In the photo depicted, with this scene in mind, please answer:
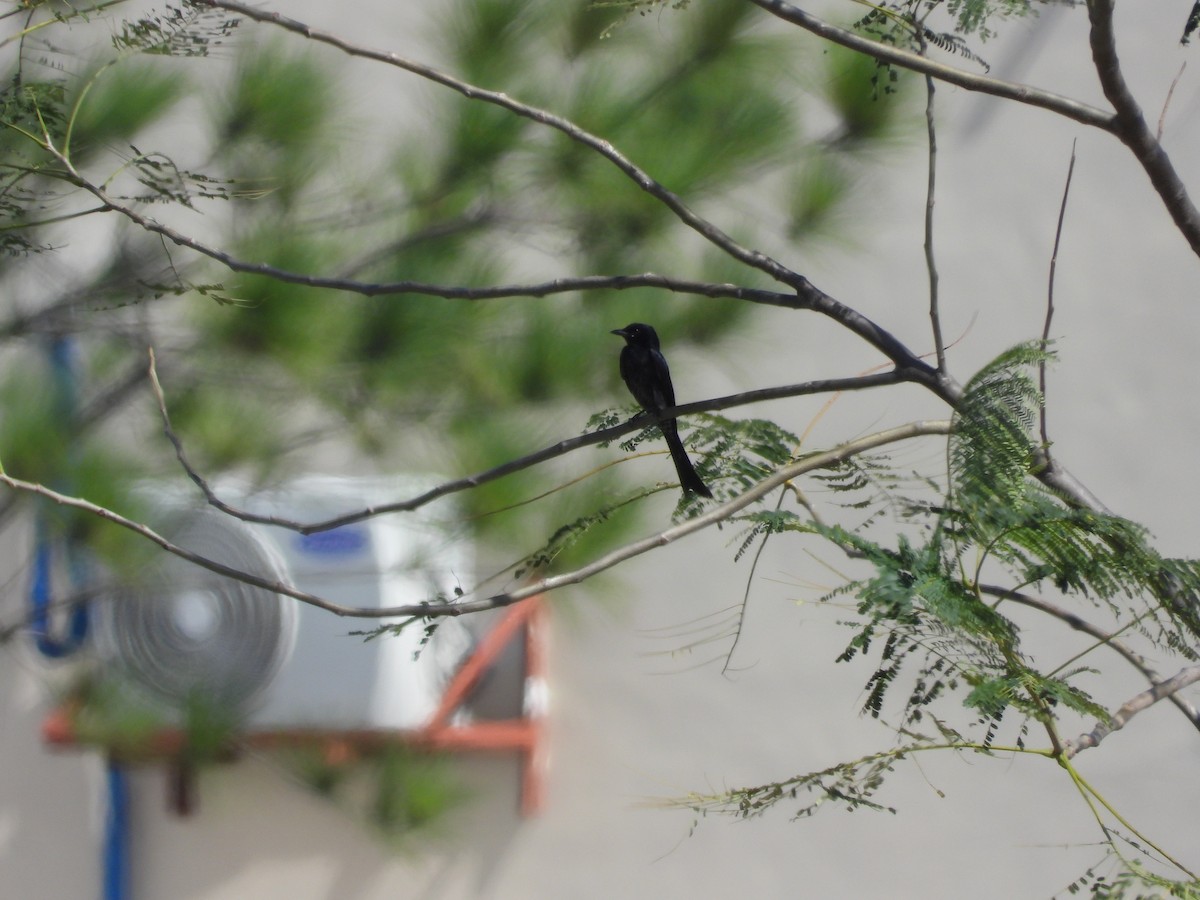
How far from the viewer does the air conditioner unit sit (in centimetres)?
122

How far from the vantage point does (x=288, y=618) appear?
129cm

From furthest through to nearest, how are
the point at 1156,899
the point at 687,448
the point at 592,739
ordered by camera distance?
the point at 592,739, the point at 687,448, the point at 1156,899

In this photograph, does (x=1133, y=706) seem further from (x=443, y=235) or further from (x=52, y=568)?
(x=52, y=568)

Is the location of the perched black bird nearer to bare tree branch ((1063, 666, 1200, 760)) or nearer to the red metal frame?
the red metal frame

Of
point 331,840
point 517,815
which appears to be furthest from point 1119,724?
point 331,840

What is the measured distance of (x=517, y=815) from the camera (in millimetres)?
1550

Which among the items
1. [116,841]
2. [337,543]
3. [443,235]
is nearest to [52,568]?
[337,543]

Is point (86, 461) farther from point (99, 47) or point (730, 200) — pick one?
point (730, 200)

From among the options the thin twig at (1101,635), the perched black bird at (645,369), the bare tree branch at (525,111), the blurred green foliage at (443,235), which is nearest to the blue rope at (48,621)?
the blurred green foliage at (443,235)

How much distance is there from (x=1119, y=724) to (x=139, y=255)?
88 cm

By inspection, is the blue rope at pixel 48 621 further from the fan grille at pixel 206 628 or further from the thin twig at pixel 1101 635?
the thin twig at pixel 1101 635

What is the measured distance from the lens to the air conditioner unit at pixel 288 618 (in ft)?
4.00

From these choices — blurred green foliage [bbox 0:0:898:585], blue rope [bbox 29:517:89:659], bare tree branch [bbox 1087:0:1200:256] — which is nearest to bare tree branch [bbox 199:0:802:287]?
bare tree branch [bbox 1087:0:1200:256]

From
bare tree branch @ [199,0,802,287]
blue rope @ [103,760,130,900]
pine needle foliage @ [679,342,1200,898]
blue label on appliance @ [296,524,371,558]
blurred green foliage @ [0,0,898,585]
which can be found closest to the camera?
pine needle foliage @ [679,342,1200,898]
